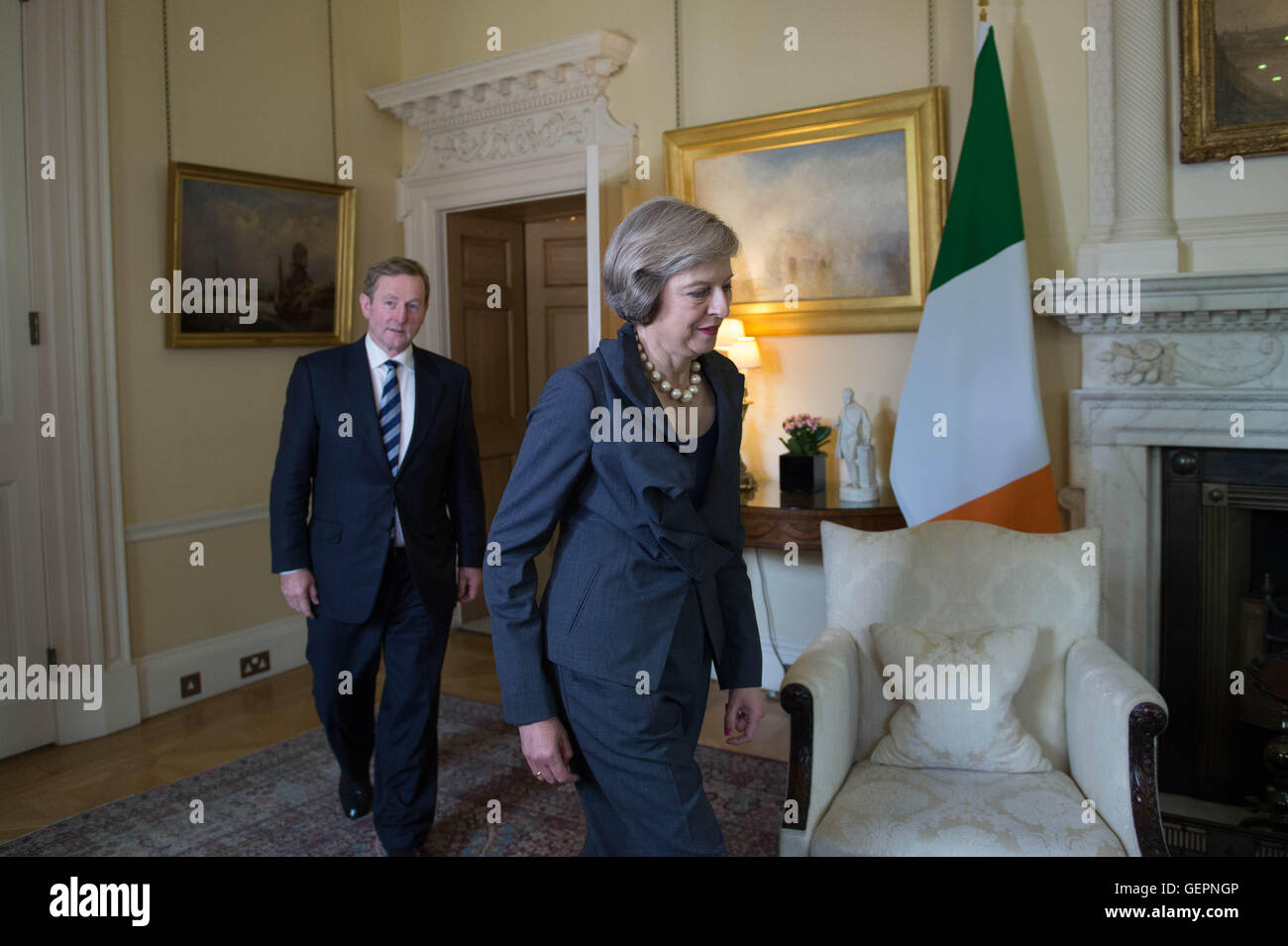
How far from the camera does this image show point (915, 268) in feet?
13.1

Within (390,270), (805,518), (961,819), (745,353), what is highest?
(390,270)

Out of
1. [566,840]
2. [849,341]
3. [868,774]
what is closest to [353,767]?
[566,840]

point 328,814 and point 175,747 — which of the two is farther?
point 175,747

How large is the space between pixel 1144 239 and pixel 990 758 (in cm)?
188

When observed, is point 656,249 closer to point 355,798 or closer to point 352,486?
point 352,486

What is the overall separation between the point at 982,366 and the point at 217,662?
3505 mm

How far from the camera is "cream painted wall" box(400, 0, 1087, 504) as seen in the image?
3.46 metres

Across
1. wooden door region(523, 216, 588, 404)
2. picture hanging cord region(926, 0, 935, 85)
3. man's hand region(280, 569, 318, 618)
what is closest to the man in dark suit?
man's hand region(280, 569, 318, 618)

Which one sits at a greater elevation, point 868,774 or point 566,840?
point 868,774

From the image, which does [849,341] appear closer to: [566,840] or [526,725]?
[566,840]

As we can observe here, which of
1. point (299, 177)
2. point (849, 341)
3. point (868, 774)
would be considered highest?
point (299, 177)

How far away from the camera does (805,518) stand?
384cm

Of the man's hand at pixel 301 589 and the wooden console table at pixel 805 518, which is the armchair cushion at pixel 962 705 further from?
the man's hand at pixel 301 589

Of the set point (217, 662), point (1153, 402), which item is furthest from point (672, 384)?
point (217, 662)
